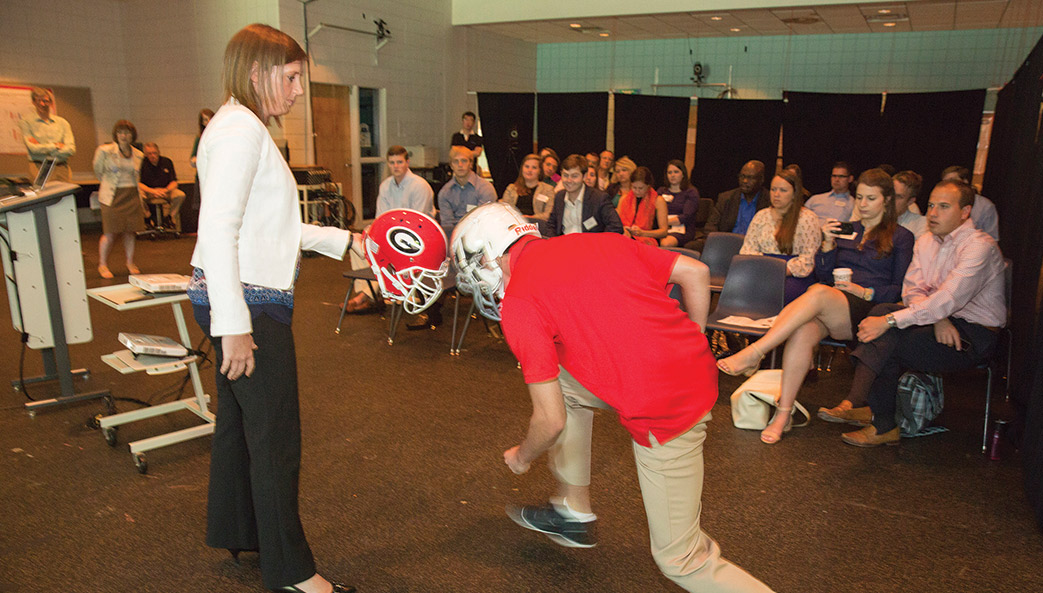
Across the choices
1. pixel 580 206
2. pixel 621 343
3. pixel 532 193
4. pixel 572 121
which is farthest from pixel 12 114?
pixel 621 343

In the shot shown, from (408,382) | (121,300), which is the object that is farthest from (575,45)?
(121,300)

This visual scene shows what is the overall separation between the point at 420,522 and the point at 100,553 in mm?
1170

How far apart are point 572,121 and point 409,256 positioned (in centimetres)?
975

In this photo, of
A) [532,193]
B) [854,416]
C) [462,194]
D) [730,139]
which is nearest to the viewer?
[854,416]

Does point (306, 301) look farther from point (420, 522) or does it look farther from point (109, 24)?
point (109, 24)

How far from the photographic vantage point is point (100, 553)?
2.48 meters

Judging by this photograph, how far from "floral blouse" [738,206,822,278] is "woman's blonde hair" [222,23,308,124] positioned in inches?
148

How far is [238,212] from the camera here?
1.66 meters

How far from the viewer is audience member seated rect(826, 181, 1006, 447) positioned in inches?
136

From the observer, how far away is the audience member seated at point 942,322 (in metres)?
3.45

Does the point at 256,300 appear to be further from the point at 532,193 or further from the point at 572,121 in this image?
the point at 572,121

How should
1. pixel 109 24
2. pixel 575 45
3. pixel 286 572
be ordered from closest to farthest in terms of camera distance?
pixel 286 572 < pixel 109 24 < pixel 575 45

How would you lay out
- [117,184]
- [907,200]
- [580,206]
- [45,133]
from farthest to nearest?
[45,133]
[117,184]
[580,206]
[907,200]

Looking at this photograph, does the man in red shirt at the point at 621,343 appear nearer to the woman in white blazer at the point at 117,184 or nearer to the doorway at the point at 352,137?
the woman in white blazer at the point at 117,184
